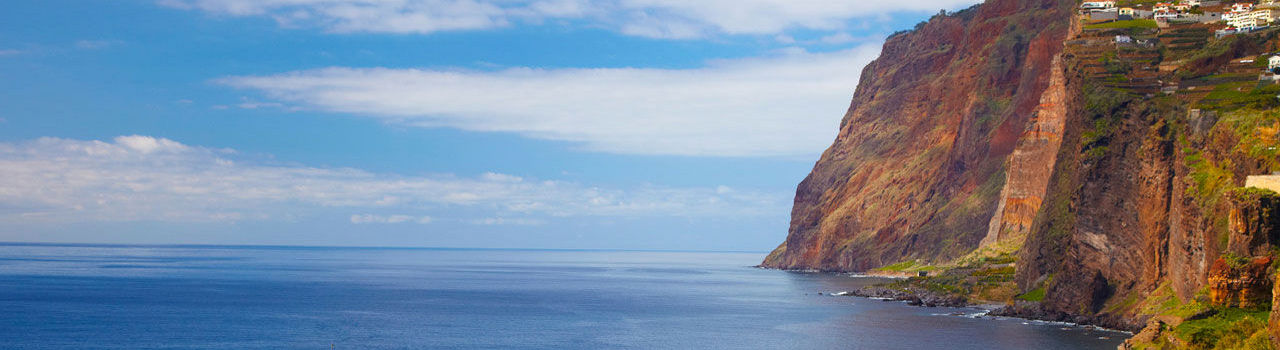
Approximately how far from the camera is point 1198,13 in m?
142

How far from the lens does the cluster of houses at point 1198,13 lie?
128 meters

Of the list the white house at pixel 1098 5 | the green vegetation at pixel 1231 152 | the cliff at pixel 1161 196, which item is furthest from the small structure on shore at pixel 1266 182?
the white house at pixel 1098 5

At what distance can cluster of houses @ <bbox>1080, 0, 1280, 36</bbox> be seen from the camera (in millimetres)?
128500

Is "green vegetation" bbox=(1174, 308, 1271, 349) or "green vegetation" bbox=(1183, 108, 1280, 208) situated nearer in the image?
"green vegetation" bbox=(1174, 308, 1271, 349)

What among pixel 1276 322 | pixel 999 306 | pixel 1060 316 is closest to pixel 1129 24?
pixel 999 306

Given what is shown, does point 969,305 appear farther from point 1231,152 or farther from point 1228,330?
point 1228,330

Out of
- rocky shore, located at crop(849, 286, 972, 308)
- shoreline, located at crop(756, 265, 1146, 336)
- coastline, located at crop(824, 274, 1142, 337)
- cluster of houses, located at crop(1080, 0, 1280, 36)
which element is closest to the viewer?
shoreline, located at crop(756, 265, 1146, 336)

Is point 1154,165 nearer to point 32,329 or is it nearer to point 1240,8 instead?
point 1240,8

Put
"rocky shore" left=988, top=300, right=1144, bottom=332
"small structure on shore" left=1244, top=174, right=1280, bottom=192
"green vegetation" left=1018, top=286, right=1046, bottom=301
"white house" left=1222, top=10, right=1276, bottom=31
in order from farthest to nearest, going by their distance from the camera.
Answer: "white house" left=1222, top=10, right=1276, bottom=31, "green vegetation" left=1018, top=286, right=1046, bottom=301, "rocky shore" left=988, top=300, right=1144, bottom=332, "small structure on shore" left=1244, top=174, right=1280, bottom=192

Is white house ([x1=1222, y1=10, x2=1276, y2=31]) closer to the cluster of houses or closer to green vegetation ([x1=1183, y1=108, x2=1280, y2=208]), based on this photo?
the cluster of houses

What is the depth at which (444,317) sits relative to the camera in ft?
434

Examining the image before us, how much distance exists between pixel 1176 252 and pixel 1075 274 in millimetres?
17494

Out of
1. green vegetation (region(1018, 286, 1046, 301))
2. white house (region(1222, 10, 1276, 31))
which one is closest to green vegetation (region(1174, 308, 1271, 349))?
green vegetation (region(1018, 286, 1046, 301))

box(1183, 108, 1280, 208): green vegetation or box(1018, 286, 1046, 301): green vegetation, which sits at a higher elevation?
box(1183, 108, 1280, 208): green vegetation
